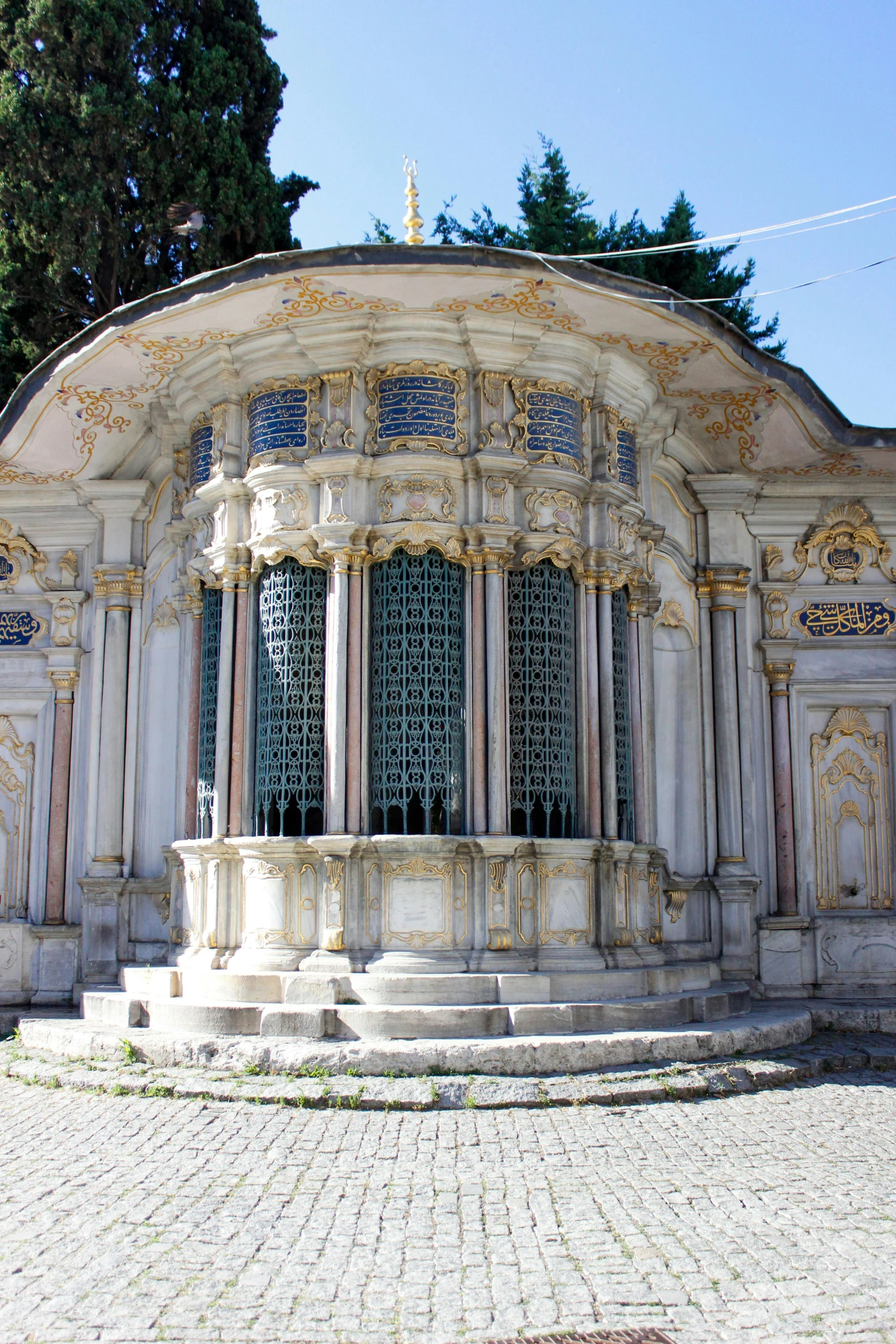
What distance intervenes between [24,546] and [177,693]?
229 cm

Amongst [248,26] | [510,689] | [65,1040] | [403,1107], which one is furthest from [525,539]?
[248,26]

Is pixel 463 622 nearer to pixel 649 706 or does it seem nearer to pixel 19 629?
pixel 649 706

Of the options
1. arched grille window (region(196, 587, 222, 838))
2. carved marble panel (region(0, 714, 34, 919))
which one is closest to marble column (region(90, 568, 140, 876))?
carved marble panel (region(0, 714, 34, 919))

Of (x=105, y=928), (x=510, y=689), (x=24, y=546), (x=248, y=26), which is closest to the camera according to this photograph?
(x=510, y=689)

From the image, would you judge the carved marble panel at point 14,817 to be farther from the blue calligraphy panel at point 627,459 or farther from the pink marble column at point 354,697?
the blue calligraphy panel at point 627,459

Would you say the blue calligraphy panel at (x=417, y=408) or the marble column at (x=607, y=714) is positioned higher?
the blue calligraphy panel at (x=417, y=408)

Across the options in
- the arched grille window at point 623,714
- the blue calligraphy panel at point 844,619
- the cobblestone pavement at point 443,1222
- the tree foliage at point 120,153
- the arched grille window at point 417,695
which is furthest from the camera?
the tree foliage at point 120,153

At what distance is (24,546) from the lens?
12.3m

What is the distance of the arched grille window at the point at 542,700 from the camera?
380 inches

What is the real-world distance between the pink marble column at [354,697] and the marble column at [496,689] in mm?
941

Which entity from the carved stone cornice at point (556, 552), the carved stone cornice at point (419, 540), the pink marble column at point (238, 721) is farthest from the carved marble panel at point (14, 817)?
the carved stone cornice at point (556, 552)

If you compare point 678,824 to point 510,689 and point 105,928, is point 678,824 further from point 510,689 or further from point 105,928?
point 105,928

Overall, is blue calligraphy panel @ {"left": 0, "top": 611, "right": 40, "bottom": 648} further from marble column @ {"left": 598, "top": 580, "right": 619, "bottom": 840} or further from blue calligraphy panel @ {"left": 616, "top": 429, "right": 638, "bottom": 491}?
blue calligraphy panel @ {"left": 616, "top": 429, "right": 638, "bottom": 491}

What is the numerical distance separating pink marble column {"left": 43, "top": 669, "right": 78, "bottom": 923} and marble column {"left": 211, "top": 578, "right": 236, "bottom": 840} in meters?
2.46
